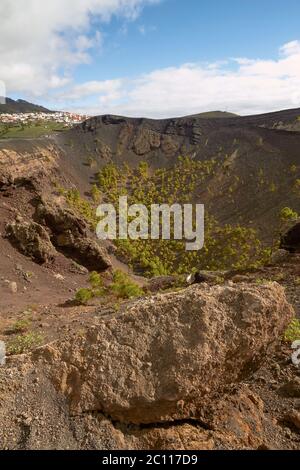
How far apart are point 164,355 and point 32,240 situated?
17.7 metres

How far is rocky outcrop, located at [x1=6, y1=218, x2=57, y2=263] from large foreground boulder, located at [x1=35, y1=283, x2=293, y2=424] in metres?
16.8

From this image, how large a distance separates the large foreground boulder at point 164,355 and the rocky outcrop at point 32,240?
1683 centimetres

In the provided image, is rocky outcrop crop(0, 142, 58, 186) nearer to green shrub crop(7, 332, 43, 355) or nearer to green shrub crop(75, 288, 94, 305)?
green shrub crop(75, 288, 94, 305)

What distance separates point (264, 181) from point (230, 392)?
37893 millimetres

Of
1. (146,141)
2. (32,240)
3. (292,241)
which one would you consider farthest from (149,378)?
(146,141)

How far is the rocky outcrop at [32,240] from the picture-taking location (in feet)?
67.4

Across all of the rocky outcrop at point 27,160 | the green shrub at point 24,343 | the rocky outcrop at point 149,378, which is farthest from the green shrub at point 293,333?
the rocky outcrop at point 27,160

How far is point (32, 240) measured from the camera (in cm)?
2066

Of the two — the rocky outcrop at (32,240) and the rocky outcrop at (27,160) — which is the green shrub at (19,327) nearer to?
the rocky outcrop at (32,240)

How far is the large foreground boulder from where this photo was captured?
401cm

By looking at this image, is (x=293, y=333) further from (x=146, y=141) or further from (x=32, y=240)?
(x=146, y=141)

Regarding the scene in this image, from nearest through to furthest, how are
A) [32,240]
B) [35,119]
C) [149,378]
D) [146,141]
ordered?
1. [149,378]
2. [32,240]
3. [146,141]
4. [35,119]

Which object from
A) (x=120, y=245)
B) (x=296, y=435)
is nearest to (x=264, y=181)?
(x=120, y=245)
